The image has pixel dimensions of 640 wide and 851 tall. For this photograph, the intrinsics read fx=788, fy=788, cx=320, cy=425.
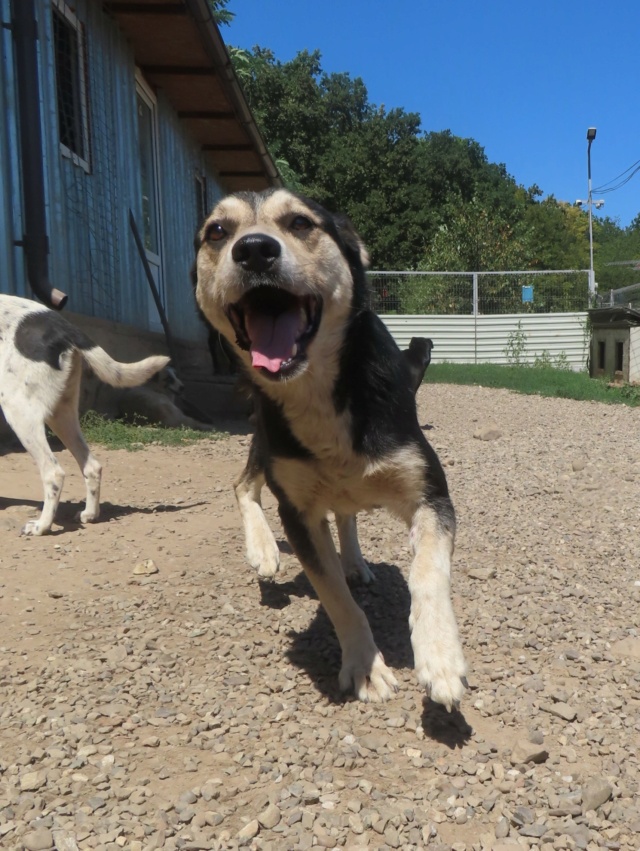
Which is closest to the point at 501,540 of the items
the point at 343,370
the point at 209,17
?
the point at 343,370

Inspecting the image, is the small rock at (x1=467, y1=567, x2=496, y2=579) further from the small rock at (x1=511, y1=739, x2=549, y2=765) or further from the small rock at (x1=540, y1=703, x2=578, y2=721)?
the small rock at (x1=511, y1=739, x2=549, y2=765)

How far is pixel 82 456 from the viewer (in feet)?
16.1

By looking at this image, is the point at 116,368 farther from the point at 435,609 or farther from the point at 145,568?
the point at 435,609

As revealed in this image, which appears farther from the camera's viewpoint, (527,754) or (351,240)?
(351,240)

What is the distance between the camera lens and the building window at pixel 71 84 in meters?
7.30

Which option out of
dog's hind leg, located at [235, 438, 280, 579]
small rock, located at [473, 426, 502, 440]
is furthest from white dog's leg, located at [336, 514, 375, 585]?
small rock, located at [473, 426, 502, 440]

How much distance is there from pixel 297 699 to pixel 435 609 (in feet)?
1.91

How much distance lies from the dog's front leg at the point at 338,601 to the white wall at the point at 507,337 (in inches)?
629

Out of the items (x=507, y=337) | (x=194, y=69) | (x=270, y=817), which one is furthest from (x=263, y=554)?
(x=507, y=337)

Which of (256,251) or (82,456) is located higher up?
(256,251)

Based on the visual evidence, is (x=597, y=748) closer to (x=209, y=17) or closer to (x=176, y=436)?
(x=176, y=436)

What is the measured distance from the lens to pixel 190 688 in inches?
102

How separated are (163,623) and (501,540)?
1.84 meters

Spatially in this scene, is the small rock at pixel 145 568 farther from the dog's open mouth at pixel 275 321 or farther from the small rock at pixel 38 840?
the small rock at pixel 38 840
